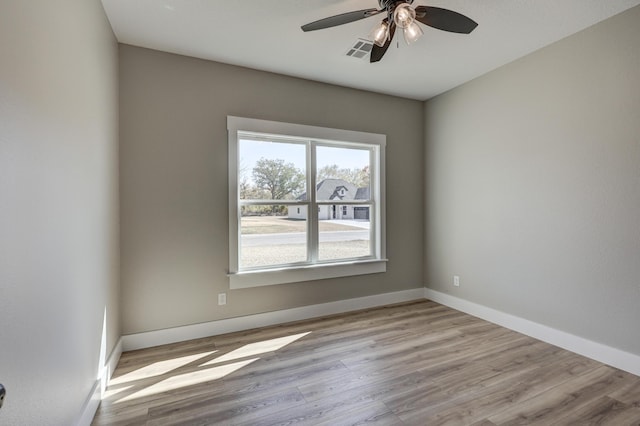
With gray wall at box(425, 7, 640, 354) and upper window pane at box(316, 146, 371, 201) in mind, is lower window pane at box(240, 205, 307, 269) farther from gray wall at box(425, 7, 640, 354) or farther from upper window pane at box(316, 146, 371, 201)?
gray wall at box(425, 7, 640, 354)

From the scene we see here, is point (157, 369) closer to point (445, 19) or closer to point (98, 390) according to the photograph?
point (98, 390)

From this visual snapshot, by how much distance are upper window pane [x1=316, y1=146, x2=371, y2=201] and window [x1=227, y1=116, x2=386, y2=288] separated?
13mm

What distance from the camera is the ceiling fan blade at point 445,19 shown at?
1.87 metres

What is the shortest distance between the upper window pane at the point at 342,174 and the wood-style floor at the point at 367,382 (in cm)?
166

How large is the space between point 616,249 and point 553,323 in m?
0.90

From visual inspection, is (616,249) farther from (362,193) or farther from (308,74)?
(308,74)

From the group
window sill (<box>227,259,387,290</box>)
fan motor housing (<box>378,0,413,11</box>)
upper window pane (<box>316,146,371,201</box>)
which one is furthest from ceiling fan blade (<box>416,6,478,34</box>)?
window sill (<box>227,259,387,290</box>)

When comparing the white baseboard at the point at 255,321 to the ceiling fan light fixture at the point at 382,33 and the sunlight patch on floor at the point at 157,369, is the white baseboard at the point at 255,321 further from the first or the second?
the ceiling fan light fixture at the point at 382,33

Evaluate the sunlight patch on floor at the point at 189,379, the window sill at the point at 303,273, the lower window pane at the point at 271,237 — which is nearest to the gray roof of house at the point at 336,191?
the lower window pane at the point at 271,237

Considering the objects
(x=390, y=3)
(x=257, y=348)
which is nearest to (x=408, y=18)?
(x=390, y=3)

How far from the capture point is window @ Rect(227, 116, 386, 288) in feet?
10.8

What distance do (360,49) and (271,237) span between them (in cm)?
216

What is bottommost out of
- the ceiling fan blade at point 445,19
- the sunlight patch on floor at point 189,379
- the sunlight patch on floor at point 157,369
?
the sunlight patch on floor at point 189,379

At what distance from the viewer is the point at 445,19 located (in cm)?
194
